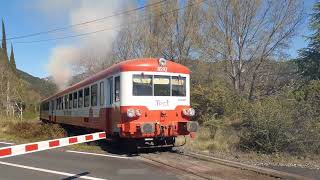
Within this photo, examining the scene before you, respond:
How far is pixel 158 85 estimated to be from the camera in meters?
15.3

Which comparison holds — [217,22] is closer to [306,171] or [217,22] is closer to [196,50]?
[196,50]

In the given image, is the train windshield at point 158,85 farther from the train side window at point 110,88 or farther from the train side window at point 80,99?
the train side window at point 80,99

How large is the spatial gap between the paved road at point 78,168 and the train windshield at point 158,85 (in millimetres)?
2192

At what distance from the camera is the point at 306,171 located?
36.8 feet

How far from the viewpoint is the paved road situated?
1070cm

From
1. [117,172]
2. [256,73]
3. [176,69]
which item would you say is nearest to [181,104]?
[176,69]

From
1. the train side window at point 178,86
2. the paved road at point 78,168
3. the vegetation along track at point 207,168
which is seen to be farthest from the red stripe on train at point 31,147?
the train side window at point 178,86

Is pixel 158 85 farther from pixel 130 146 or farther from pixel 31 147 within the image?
pixel 31 147

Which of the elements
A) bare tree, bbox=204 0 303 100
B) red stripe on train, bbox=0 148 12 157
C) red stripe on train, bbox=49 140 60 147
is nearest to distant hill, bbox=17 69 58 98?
bare tree, bbox=204 0 303 100

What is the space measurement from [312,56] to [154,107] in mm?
15922

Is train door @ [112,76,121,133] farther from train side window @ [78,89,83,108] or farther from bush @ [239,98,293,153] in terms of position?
train side window @ [78,89,83,108]

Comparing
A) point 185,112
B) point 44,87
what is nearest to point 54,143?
point 185,112

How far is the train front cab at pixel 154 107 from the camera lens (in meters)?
14.5

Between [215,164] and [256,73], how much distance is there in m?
→ 23.7
